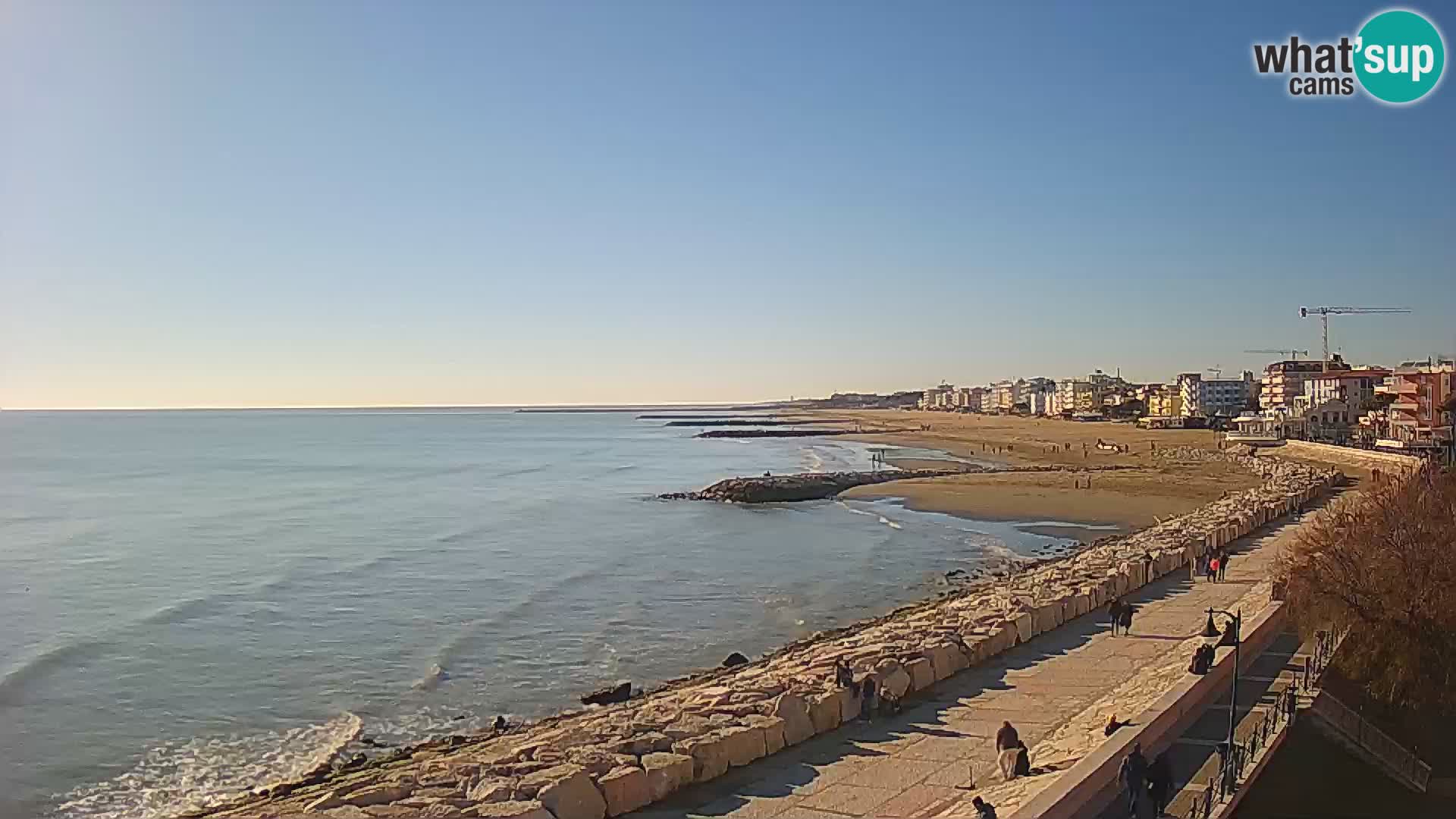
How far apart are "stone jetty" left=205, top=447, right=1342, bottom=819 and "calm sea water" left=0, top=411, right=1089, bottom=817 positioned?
201 centimetres

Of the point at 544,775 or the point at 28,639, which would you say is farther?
the point at 28,639

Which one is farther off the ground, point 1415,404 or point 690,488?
point 1415,404

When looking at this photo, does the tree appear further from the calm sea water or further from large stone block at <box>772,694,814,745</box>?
the calm sea water

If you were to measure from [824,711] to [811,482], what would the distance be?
138 ft

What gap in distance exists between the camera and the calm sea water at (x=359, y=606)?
55.9ft

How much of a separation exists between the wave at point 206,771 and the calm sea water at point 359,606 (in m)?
0.05

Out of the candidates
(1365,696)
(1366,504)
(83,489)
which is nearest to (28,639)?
(1365,696)

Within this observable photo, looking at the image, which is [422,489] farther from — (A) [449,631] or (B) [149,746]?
(B) [149,746]

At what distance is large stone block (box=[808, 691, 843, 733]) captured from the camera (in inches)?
532

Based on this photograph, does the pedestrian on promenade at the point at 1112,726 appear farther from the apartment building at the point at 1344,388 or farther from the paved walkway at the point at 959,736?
the apartment building at the point at 1344,388

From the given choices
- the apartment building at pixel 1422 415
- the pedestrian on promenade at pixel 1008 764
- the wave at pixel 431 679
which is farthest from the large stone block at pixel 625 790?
the apartment building at pixel 1422 415

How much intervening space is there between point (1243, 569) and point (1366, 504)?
5037 mm

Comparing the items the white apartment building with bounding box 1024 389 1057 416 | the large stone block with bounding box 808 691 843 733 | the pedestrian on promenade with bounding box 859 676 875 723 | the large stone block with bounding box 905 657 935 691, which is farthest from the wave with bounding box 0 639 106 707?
the white apartment building with bounding box 1024 389 1057 416

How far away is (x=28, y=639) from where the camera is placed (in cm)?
2480
